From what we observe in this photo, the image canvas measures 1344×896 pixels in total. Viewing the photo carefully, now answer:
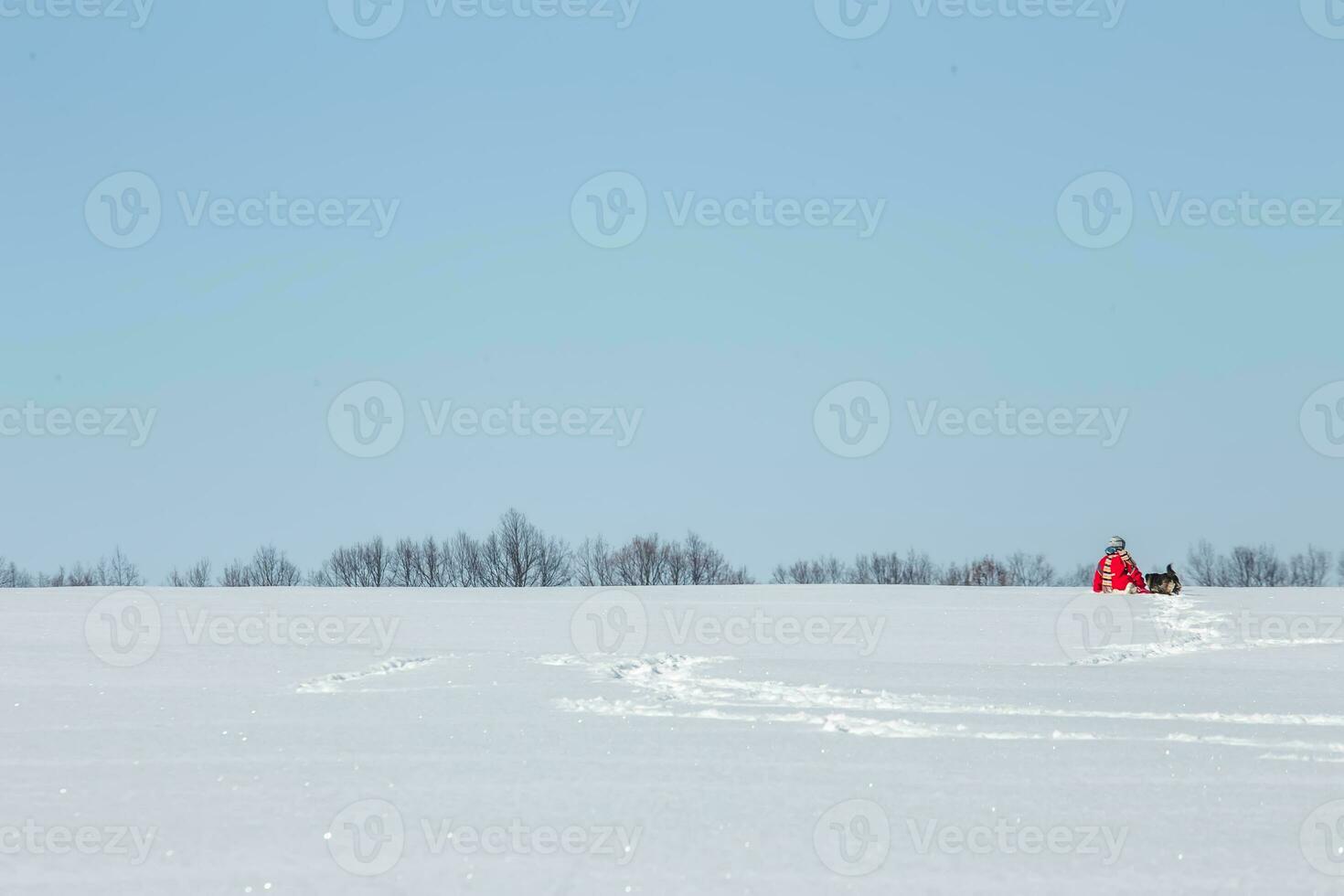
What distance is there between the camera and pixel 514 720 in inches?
392

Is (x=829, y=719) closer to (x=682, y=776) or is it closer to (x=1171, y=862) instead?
(x=682, y=776)

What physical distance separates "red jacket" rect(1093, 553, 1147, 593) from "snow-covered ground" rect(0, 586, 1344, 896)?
6423 millimetres

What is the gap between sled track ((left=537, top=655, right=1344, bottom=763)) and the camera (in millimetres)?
9711

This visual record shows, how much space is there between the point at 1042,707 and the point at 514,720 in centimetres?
486

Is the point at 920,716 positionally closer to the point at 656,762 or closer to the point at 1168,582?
the point at 656,762

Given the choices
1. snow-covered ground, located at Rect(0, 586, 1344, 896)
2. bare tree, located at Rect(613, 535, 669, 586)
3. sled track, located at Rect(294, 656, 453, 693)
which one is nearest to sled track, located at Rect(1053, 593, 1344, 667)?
snow-covered ground, located at Rect(0, 586, 1344, 896)

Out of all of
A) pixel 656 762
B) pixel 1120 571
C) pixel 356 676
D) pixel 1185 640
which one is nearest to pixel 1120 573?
pixel 1120 571

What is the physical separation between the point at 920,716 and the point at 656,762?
2.92m

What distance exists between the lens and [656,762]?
8.65 metres

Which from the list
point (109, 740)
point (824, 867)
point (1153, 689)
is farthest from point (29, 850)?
point (1153, 689)

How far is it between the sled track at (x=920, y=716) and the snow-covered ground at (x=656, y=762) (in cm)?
5

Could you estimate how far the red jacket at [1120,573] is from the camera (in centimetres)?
2231

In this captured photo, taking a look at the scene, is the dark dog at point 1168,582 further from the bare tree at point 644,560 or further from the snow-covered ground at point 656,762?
the bare tree at point 644,560

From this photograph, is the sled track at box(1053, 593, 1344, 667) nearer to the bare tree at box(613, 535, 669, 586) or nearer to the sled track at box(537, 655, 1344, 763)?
the sled track at box(537, 655, 1344, 763)
